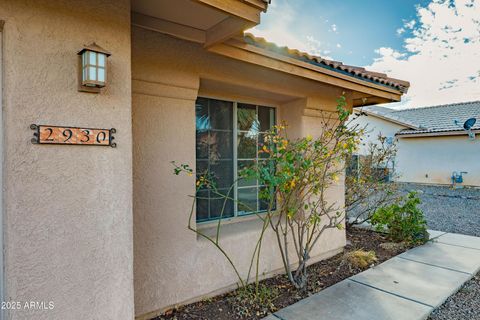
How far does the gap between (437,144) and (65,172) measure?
21.8 metres

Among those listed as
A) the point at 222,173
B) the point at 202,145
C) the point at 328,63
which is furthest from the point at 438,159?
the point at 202,145

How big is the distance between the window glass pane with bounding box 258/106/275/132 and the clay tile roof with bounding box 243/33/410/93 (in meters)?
1.39

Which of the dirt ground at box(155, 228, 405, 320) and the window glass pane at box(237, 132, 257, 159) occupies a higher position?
the window glass pane at box(237, 132, 257, 159)

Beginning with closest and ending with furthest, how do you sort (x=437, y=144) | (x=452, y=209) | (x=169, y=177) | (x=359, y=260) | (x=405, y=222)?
(x=169, y=177) → (x=359, y=260) → (x=405, y=222) → (x=452, y=209) → (x=437, y=144)

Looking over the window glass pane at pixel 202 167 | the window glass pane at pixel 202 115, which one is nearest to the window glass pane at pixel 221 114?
the window glass pane at pixel 202 115

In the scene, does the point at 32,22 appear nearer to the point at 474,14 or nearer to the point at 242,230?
the point at 242,230

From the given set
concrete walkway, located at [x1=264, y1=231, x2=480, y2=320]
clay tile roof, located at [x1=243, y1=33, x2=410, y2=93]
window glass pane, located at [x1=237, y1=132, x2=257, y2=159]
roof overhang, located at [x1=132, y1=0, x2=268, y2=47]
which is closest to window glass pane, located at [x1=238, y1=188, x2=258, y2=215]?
window glass pane, located at [x1=237, y1=132, x2=257, y2=159]

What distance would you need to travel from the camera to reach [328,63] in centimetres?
452

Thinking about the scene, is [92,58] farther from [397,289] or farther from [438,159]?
[438,159]

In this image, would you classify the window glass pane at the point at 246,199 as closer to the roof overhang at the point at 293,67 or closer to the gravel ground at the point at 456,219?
the roof overhang at the point at 293,67

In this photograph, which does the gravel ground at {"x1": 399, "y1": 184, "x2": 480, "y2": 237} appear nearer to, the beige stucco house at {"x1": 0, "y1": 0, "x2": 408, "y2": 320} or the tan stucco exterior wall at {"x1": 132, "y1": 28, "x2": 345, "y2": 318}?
the tan stucco exterior wall at {"x1": 132, "y1": 28, "x2": 345, "y2": 318}

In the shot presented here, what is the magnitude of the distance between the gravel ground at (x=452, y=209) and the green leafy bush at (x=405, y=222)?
224cm

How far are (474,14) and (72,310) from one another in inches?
626

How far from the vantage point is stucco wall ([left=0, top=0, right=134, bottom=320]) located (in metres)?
2.24
